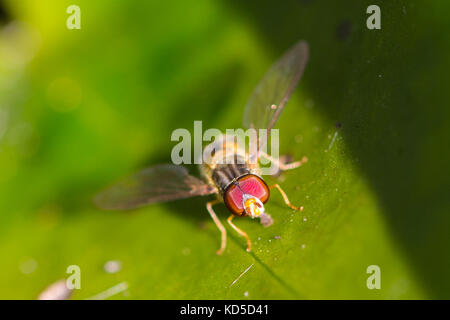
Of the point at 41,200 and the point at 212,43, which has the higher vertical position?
the point at 212,43

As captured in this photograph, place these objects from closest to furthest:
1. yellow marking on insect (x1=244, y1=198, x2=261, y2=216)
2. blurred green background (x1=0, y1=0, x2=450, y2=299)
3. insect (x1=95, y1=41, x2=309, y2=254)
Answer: blurred green background (x1=0, y1=0, x2=450, y2=299) → yellow marking on insect (x1=244, y1=198, x2=261, y2=216) → insect (x1=95, y1=41, x2=309, y2=254)

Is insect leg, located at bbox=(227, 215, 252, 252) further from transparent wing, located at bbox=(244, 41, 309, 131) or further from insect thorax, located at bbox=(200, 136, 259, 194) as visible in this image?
transparent wing, located at bbox=(244, 41, 309, 131)

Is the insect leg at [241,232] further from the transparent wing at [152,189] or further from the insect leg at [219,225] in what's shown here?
the transparent wing at [152,189]

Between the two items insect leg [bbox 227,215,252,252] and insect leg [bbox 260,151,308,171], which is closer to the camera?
insect leg [bbox 227,215,252,252]

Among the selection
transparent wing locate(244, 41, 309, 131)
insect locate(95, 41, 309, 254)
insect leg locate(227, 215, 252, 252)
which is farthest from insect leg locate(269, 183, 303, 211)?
transparent wing locate(244, 41, 309, 131)
